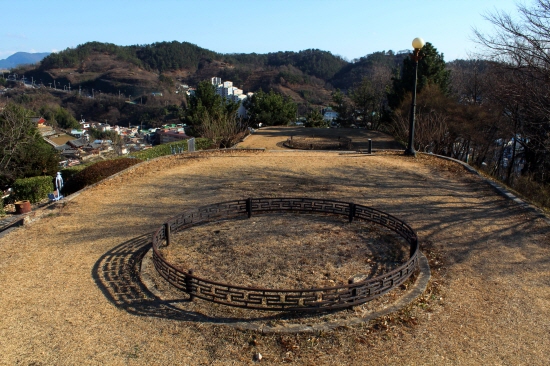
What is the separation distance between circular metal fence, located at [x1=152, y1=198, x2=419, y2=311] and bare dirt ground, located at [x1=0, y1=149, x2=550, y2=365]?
38 cm

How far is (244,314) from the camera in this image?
4.99 m

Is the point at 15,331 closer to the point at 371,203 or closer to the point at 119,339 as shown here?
the point at 119,339

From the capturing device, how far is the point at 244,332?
15.1 feet

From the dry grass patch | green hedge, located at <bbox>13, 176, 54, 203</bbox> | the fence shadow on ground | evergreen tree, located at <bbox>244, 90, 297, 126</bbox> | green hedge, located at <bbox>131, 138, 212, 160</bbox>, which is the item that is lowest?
green hedge, located at <bbox>13, 176, 54, 203</bbox>

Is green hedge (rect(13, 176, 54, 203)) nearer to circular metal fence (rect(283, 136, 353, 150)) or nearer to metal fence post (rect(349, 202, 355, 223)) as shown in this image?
metal fence post (rect(349, 202, 355, 223))

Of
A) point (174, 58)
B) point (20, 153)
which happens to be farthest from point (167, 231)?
point (174, 58)

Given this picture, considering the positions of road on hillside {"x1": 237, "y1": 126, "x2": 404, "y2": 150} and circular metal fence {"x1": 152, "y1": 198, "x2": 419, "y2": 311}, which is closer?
circular metal fence {"x1": 152, "y1": 198, "x2": 419, "y2": 311}

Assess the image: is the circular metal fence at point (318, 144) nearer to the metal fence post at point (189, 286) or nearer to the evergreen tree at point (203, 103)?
the evergreen tree at point (203, 103)

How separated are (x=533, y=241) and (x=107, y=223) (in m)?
8.10

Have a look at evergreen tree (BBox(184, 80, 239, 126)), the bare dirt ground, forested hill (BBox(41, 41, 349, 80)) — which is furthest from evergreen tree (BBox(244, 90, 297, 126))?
forested hill (BBox(41, 41, 349, 80))

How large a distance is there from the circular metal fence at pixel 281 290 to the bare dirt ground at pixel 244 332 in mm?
383

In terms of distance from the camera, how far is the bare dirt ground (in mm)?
4219

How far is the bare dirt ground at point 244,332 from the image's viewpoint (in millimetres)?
4219

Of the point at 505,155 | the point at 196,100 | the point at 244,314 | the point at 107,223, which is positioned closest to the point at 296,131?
the point at 196,100
